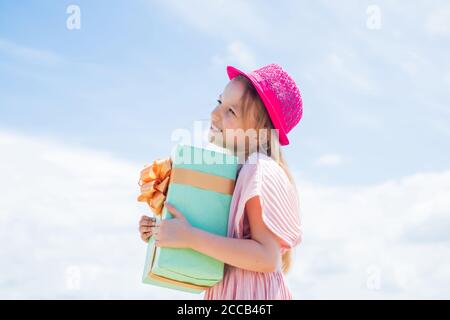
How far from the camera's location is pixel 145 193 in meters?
2.97

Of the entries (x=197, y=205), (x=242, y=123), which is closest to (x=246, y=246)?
(x=197, y=205)

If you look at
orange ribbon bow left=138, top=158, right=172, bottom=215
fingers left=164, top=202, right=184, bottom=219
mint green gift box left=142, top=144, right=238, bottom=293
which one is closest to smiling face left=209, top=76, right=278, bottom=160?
Answer: mint green gift box left=142, top=144, right=238, bottom=293

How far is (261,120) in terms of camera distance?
3.28m

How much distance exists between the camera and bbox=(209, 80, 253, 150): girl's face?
3.24 metres

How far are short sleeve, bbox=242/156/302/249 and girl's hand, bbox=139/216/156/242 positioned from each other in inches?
22.2

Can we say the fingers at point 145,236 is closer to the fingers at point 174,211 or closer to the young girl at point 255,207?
the young girl at point 255,207

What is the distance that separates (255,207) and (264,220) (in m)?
0.08

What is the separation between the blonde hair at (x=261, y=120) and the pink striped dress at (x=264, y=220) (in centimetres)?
22

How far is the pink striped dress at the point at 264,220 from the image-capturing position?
2834 mm

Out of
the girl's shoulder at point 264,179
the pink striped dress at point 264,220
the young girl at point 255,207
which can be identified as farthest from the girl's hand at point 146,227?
the girl's shoulder at point 264,179

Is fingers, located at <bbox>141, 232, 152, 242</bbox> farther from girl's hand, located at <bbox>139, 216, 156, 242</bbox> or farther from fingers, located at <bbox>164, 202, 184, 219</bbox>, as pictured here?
fingers, located at <bbox>164, 202, 184, 219</bbox>

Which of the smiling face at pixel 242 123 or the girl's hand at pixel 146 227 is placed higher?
the smiling face at pixel 242 123
